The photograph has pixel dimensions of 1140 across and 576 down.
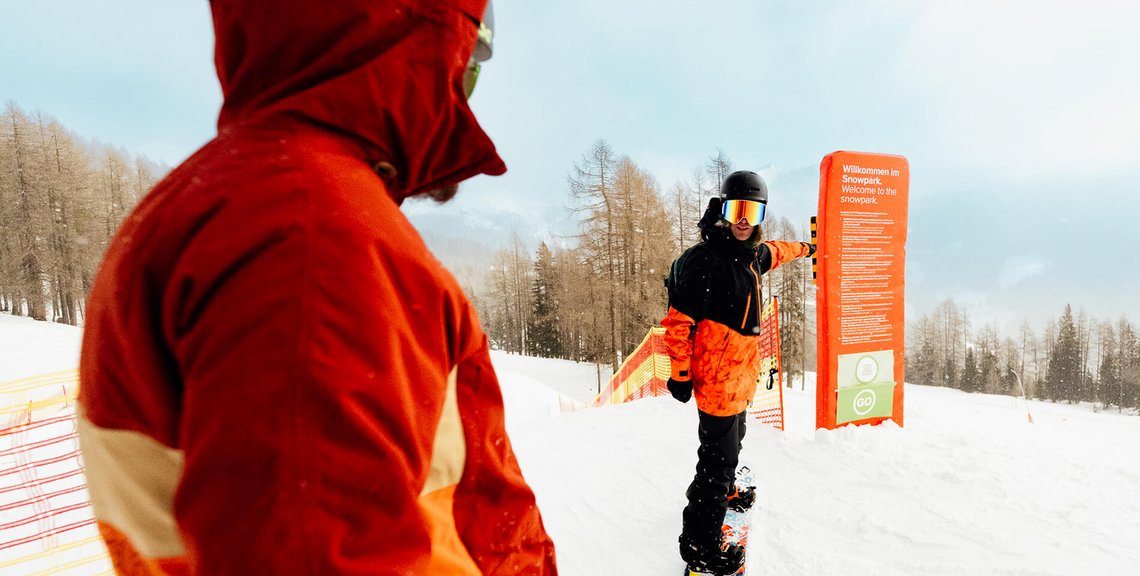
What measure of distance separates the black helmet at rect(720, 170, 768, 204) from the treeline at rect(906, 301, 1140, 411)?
64839 millimetres

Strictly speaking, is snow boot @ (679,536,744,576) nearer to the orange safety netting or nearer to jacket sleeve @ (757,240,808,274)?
jacket sleeve @ (757,240,808,274)

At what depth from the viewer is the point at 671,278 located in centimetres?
355

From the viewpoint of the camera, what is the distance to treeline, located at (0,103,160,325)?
3023 cm

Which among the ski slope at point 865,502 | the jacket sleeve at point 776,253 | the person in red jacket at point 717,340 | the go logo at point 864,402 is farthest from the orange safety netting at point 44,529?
the go logo at point 864,402

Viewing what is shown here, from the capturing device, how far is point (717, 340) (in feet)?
11.0

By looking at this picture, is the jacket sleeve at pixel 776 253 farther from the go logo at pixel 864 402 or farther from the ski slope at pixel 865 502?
the go logo at pixel 864 402

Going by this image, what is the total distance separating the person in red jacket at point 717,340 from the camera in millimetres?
3250

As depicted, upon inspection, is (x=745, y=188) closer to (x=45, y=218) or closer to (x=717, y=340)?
(x=717, y=340)

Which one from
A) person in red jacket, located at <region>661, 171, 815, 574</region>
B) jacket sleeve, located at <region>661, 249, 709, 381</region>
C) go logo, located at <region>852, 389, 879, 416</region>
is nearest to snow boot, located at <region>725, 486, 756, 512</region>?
person in red jacket, located at <region>661, 171, 815, 574</region>

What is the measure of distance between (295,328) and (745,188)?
11.2 feet

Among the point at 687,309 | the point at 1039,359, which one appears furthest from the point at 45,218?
the point at 1039,359

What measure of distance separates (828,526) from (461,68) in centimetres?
419

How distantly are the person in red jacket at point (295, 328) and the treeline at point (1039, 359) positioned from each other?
67840 mm

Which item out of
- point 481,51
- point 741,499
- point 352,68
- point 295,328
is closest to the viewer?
point 295,328
